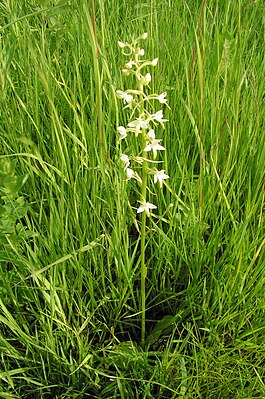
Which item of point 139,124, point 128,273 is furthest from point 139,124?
point 128,273

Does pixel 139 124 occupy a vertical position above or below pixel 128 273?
above

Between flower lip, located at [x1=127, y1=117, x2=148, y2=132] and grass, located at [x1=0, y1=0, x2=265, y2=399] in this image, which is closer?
flower lip, located at [x1=127, y1=117, x2=148, y2=132]

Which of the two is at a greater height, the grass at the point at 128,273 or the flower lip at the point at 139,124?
the flower lip at the point at 139,124

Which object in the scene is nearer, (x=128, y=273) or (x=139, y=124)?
(x=139, y=124)

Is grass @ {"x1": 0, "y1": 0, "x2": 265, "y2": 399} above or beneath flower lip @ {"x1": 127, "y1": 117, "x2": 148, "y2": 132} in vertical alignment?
beneath

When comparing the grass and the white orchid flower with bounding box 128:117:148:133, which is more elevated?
the white orchid flower with bounding box 128:117:148:133

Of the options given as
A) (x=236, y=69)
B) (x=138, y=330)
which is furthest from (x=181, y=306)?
(x=236, y=69)

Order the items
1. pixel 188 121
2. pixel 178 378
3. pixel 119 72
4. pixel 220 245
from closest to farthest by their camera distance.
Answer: pixel 178 378, pixel 220 245, pixel 188 121, pixel 119 72

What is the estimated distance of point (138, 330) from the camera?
141 cm

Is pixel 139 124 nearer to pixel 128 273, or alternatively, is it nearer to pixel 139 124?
pixel 139 124

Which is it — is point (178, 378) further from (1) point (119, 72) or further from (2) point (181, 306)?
(1) point (119, 72)

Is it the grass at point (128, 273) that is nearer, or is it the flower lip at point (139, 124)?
the flower lip at point (139, 124)

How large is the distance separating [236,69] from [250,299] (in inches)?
28.7

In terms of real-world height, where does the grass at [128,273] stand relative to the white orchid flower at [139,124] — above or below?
below
